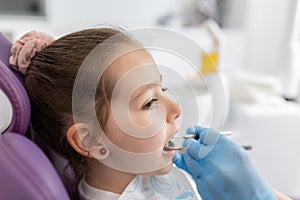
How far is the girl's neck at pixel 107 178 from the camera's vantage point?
2.93 feet

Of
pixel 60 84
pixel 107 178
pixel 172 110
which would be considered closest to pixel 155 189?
pixel 107 178

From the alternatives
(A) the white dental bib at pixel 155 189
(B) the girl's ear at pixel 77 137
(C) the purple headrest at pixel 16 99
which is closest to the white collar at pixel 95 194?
(A) the white dental bib at pixel 155 189

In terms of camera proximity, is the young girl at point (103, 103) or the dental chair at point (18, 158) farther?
the young girl at point (103, 103)

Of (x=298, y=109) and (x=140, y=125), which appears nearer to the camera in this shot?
(x=140, y=125)

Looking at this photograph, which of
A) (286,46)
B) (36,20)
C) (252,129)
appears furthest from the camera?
(36,20)

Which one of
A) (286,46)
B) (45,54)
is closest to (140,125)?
(45,54)

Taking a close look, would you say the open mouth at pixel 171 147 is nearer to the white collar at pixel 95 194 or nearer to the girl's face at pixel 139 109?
the girl's face at pixel 139 109

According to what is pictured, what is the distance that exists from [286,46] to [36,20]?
4.99 feet

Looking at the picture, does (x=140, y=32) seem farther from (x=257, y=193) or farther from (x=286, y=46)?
(x=286, y=46)

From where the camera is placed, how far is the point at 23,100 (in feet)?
2.39

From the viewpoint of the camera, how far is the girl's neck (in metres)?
0.89

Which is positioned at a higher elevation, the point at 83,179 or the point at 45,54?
the point at 45,54

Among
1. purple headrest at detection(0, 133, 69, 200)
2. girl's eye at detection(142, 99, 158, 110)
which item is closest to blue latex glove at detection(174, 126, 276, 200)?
girl's eye at detection(142, 99, 158, 110)

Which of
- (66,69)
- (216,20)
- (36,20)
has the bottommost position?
(216,20)
